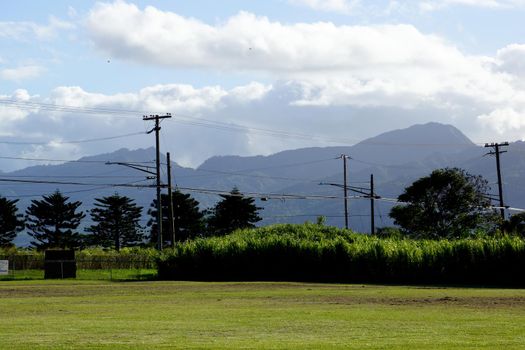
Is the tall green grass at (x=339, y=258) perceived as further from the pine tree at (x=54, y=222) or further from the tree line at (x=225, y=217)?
the pine tree at (x=54, y=222)

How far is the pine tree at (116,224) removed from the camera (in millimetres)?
143875

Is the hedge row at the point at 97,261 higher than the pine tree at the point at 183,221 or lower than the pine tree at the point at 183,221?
lower

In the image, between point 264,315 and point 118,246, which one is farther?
point 118,246

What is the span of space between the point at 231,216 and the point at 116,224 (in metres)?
20.5

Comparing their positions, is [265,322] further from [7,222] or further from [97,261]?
[7,222]

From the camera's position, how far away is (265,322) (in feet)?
84.0

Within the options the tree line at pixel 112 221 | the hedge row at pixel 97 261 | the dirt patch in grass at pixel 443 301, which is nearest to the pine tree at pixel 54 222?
the tree line at pixel 112 221

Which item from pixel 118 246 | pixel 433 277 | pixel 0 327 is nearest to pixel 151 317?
pixel 0 327

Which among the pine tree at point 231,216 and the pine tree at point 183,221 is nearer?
the pine tree at point 183,221

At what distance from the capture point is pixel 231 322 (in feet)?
84.3

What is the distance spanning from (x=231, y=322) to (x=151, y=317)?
10.5 feet

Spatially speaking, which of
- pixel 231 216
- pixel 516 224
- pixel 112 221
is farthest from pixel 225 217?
pixel 516 224

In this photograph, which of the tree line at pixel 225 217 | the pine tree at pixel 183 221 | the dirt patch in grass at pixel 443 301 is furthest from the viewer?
the pine tree at pixel 183 221

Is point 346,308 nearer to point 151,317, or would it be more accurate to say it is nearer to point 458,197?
point 151,317
